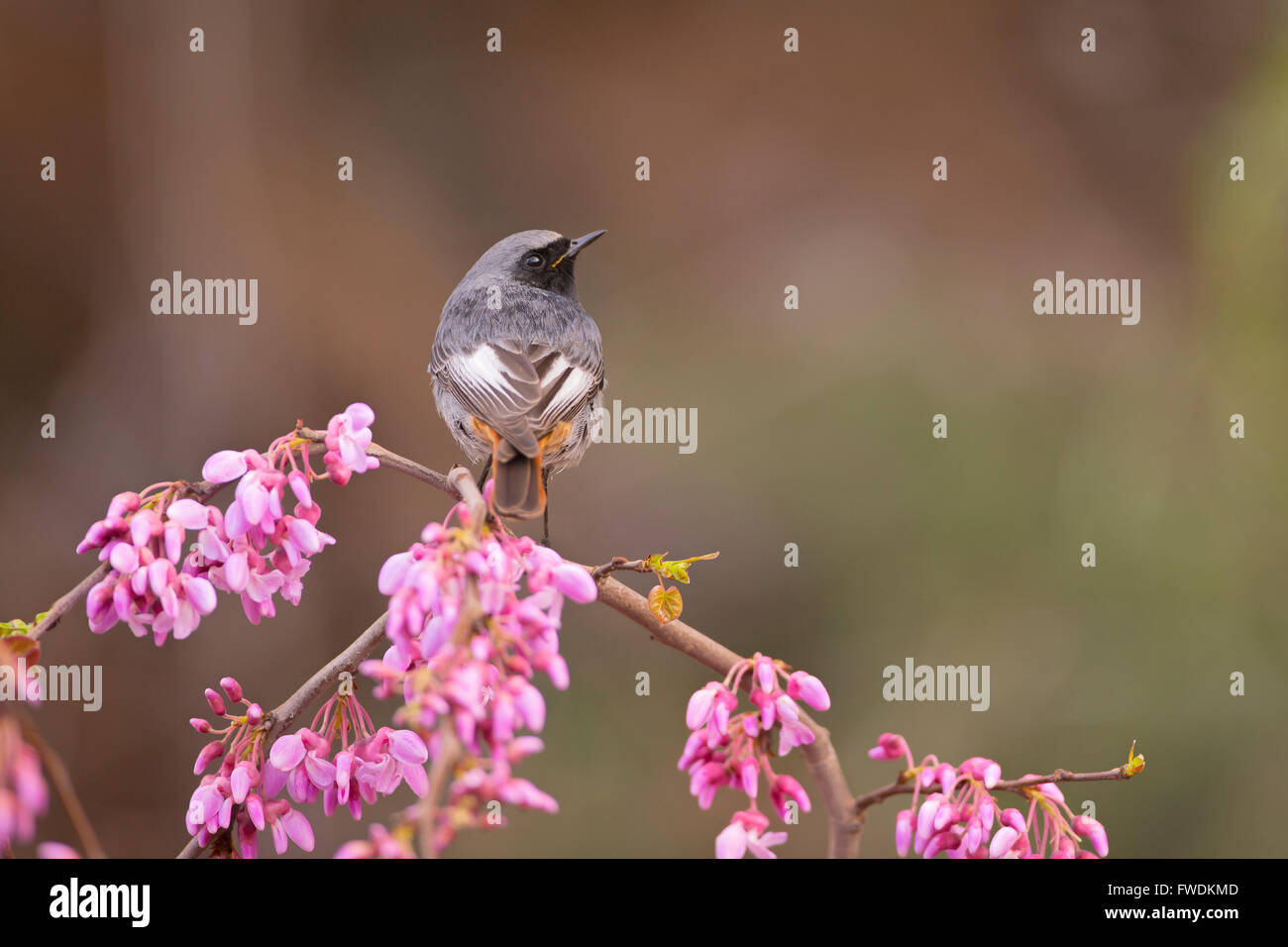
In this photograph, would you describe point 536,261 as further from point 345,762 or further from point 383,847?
point 383,847

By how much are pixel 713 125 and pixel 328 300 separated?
88.7 inches

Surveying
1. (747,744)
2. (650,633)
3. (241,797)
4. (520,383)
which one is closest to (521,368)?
(520,383)

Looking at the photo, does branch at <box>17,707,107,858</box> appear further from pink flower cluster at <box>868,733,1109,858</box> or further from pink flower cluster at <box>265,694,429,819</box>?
pink flower cluster at <box>868,733,1109,858</box>

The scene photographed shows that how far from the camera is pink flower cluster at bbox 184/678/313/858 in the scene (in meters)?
1.58

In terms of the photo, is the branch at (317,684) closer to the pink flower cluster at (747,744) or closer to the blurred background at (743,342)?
the pink flower cluster at (747,744)

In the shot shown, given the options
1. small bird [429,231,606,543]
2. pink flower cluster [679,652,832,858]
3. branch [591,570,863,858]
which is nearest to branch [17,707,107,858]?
pink flower cluster [679,652,832,858]

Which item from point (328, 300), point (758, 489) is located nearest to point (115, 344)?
point (328, 300)

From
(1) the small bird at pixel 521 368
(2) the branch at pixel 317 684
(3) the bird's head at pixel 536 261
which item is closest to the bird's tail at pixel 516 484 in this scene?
(1) the small bird at pixel 521 368

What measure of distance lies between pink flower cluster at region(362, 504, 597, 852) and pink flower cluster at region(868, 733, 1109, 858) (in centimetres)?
53

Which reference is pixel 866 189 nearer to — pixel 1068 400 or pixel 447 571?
pixel 1068 400

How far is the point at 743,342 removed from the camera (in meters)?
5.79

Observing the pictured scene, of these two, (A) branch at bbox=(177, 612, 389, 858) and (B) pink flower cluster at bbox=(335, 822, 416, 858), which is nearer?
(B) pink flower cluster at bbox=(335, 822, 416, 858)

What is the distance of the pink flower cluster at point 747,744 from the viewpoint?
4.67 feet

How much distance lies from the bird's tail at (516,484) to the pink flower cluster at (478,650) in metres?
0.51
